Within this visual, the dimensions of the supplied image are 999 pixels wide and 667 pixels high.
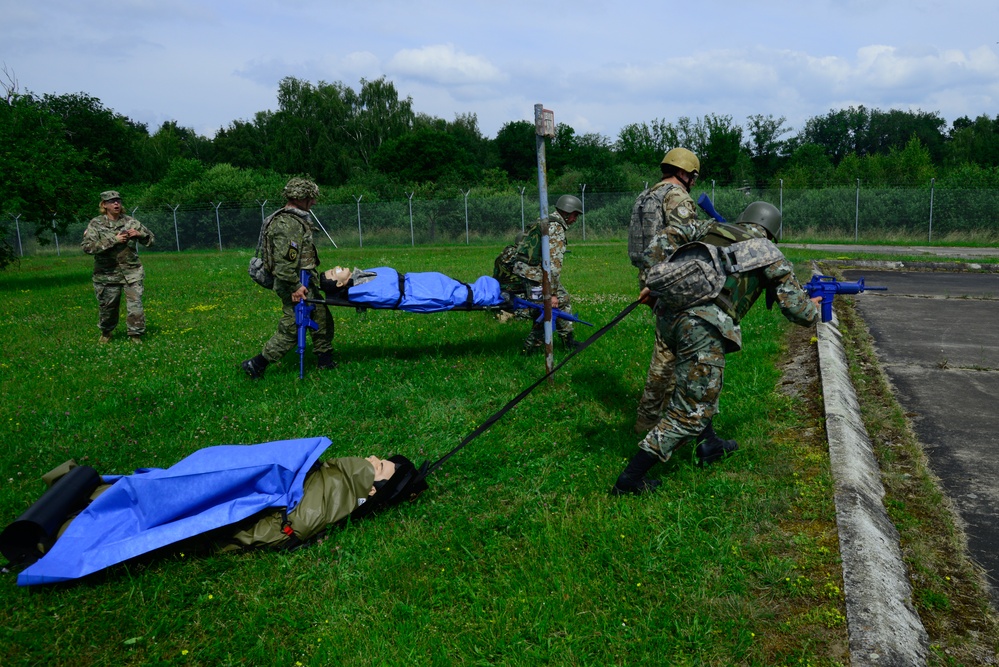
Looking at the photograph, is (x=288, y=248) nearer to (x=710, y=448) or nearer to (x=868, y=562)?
(x=710, y=448)

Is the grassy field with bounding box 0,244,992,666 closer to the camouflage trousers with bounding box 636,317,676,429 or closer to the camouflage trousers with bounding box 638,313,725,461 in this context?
the camouflage trousers with bounding box 636,317,676,429

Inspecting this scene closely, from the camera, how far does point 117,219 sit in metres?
10.5

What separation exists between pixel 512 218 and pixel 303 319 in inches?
1045

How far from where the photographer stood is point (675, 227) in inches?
211

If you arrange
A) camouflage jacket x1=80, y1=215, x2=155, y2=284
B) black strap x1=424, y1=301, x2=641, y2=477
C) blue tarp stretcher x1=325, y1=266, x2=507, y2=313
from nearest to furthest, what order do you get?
black strap x1=424, y1=301, x2=641, y2=477
blue tarp stretcher x1=325, y1=266, x2=507, y2=313
camouflage jacket x1=80, y1=215, x2=155, y2=284

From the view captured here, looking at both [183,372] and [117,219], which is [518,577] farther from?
[117,219]

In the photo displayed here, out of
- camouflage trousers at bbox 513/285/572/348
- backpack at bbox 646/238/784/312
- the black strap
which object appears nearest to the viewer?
backpack at bbox 646/238/784/312

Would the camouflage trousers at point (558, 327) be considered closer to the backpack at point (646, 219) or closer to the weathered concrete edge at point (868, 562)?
the backpack at point (646, 219)

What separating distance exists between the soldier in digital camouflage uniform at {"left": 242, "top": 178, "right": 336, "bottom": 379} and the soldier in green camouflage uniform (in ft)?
12.1

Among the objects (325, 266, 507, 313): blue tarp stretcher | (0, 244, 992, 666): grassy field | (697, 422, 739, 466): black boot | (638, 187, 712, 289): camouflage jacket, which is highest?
(638, 187, 712, 289): camouflage jacket

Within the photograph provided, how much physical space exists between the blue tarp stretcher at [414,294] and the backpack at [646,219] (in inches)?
71.2

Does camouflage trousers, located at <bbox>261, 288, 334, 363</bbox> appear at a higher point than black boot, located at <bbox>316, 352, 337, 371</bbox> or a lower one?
higher

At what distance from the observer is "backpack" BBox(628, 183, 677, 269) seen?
595 cm

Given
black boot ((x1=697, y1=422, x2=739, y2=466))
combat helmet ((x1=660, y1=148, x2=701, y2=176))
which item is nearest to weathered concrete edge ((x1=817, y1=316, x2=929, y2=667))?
black boot ((x1=697, y1=422, x2=739, y2=466))
